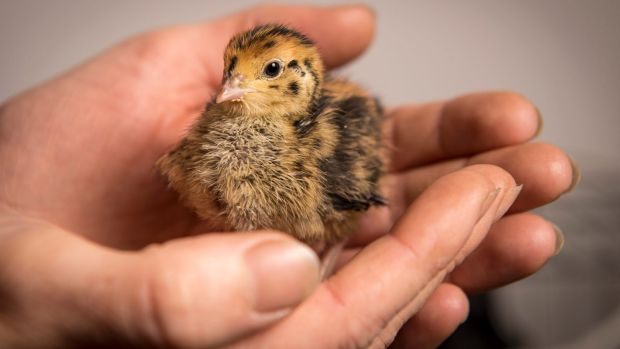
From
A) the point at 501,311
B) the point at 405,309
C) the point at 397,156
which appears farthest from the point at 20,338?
the point at 501,311

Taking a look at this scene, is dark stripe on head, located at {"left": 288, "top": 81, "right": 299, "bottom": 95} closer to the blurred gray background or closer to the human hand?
the human hand

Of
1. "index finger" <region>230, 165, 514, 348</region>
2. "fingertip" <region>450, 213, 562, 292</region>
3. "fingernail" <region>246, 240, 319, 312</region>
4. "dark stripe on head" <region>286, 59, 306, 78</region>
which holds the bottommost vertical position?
"fingertip" <region>450, 213, 562, 292</region>

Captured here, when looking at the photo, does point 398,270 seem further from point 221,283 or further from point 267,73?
point 267,73

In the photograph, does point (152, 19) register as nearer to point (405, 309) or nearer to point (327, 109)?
point (327, 109)

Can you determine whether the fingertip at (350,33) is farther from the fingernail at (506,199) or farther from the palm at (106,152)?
the fingernail at (506,199)

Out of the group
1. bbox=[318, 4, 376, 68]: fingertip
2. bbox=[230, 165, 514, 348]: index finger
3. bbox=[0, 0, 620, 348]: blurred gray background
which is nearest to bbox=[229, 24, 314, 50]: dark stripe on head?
bbox=[230, 165, 514, 348]: index finger

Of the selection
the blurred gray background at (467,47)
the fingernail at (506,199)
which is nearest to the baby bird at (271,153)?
the fingernail at (506,199)

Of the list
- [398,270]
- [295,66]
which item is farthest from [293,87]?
[398,270]
